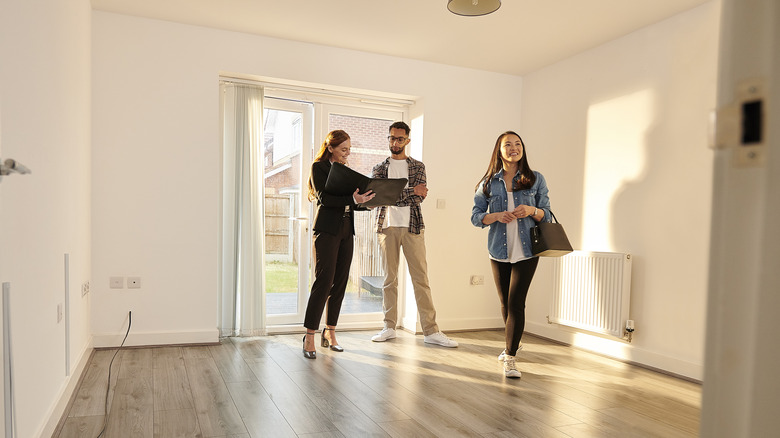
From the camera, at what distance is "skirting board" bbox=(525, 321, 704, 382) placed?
10.9 feet

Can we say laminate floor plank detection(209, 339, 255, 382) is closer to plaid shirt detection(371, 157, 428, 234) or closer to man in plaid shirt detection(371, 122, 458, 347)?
man in plaid shirt detection(371, 122, 458, 347)

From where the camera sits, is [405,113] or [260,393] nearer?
[260,393]

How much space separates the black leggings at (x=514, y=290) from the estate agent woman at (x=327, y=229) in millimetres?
959

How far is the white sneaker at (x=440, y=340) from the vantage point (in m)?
4.00

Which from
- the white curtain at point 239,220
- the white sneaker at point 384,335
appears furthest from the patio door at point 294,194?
the white sneaker at point 384,335

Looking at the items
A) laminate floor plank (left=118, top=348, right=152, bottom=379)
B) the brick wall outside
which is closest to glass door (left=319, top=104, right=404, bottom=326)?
the brick wall outside

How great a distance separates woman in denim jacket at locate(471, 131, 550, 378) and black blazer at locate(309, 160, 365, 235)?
855mm

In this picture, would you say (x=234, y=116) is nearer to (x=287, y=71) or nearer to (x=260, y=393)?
(x=287, y=71)

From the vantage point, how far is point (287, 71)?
4.16m

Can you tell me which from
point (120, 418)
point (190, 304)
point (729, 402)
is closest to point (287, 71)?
point (190, 304)

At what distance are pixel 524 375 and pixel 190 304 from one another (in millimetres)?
2397

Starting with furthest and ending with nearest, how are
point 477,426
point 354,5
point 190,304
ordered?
point 190,304 < point 354,5 < point 477,426

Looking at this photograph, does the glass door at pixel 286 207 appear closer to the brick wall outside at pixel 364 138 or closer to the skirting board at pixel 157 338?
the brick wall outside at pixel 364 138

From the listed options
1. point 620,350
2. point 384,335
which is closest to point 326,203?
point 384,335
